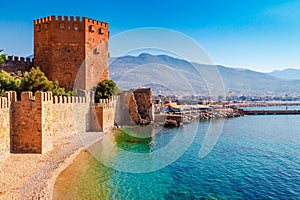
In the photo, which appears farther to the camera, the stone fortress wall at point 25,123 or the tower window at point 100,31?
the tower window at point 100,31

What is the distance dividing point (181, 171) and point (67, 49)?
15004mm

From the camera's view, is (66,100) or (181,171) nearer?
(181,171)

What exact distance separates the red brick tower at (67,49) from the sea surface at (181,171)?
745cm

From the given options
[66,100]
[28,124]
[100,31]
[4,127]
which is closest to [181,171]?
[28,124]

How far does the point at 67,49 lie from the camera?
2208 cm

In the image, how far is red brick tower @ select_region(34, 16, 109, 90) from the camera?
21688 millimetres

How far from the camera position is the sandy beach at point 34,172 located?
791 centimetres

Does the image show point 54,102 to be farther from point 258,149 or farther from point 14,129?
point 258,149

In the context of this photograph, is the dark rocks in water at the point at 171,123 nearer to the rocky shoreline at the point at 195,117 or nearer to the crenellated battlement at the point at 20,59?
the rocky shoreline at the point at 195,117

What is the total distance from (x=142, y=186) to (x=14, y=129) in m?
5.85

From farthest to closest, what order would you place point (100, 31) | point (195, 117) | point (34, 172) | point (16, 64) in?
1. point (195, 117)
2. point (100, 31)
3. point (16, 64)
4. point (34, 172)

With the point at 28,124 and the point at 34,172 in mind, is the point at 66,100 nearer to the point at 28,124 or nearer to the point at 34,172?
the point at 28,124

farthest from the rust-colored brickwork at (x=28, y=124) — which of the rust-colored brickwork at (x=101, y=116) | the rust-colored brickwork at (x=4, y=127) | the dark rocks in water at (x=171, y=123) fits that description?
the dark rocks in water at (x=171, y=123)

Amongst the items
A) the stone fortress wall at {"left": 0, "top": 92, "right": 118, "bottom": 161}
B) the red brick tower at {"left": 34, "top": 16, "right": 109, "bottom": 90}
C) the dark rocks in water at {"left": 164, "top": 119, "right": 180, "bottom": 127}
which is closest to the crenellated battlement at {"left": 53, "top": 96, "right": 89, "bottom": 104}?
the stone fortress wall at {"left": 0, "top": 92, "right": 118, "bottom": 161}
